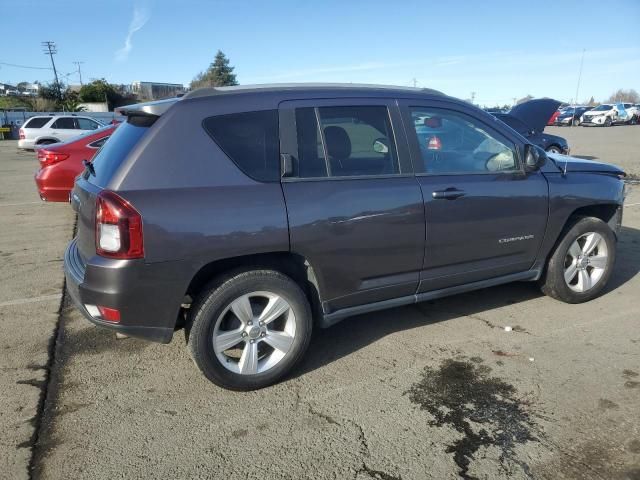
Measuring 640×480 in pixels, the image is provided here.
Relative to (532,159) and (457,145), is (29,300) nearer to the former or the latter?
(457,145)

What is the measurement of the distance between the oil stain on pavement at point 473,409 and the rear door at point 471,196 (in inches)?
26.4

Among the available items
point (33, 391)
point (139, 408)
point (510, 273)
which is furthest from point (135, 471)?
point (510, 273)

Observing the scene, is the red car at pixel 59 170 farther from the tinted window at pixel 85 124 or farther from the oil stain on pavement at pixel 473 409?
the tinted window at pixel 85 124

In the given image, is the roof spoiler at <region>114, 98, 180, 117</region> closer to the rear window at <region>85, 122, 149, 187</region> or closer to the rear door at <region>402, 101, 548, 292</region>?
the rear window at <region>85, 122, 149, 187</region>

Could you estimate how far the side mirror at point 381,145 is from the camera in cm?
344

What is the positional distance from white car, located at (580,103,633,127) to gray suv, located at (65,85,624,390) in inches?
1592

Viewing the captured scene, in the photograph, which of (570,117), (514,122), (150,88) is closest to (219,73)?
(150,88)

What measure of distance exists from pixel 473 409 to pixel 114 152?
2.68 m

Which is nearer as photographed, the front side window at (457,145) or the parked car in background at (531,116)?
the front side window at (457,145)

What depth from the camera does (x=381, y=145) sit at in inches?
136

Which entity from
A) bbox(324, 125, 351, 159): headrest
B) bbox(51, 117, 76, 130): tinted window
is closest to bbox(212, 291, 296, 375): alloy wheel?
bbox(324, 125, 351, 159): headrest

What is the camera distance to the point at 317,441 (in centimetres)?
271

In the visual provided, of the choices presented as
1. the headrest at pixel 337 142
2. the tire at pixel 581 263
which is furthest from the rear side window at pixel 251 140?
the tire at pixel 581 263

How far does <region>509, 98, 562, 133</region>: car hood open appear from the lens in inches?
410
